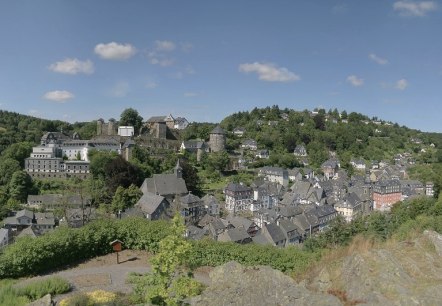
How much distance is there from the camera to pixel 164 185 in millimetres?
42781

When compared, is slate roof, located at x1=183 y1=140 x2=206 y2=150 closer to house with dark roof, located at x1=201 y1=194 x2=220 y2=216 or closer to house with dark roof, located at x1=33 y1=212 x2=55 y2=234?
house with dark roof, located at x1=201 y1=194 x2=220 y2=216

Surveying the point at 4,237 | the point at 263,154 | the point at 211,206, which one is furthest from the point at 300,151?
the point at 4,237

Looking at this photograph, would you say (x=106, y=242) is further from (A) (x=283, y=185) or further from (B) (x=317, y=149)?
(B) (x=317, y=149)

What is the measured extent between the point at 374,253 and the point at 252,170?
6039cm

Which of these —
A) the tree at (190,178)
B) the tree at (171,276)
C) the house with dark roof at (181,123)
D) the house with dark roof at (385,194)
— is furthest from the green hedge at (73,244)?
the house with dark roof at (181,123)

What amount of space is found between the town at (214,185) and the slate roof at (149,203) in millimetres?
121

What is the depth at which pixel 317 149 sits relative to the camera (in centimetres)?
8325

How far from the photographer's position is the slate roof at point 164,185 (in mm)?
41875

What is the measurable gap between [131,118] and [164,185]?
2700cm

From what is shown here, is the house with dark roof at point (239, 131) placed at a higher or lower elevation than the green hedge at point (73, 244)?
higher

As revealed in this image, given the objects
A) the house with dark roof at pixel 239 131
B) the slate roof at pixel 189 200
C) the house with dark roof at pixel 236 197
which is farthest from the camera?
the house with dark roof at pixel 239 131

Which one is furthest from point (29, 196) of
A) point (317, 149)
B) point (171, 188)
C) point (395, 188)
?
point (317, 149)

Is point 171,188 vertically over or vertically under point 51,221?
over

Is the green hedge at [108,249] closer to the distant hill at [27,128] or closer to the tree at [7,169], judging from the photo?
the tree at [7,169]
